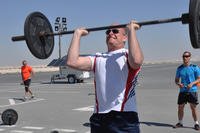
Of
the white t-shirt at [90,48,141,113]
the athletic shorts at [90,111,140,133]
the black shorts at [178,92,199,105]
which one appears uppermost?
the white t-shirt at [90,48,141,113]

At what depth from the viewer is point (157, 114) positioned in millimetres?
12547

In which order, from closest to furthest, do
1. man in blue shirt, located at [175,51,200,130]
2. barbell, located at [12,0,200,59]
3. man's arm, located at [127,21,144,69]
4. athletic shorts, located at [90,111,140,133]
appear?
man's arm, located at [127,21,144,69] < athletic shorts, located at [90,111,140,133] < barbell, located at [12,0,200,59] < man in blue shirt, located at [175,51,200,130]

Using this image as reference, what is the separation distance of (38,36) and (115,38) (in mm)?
1154

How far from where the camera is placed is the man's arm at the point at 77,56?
417cm

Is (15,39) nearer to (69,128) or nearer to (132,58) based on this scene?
(132,58)

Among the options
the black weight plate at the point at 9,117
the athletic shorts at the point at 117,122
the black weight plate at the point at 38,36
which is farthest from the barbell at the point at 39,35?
the black weight plate at the point at 9,117

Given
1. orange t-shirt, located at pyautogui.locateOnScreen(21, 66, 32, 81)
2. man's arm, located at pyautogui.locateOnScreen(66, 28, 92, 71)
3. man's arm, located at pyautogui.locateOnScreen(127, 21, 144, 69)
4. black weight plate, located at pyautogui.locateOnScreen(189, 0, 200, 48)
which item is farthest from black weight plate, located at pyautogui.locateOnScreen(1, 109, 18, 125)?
orange t-shirt, located at pyautogui.locateOnScreen(21, 66, 32, 81)

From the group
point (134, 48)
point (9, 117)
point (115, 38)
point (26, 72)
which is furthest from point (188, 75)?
point (26, 72)

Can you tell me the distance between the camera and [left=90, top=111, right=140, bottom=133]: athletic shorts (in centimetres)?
413

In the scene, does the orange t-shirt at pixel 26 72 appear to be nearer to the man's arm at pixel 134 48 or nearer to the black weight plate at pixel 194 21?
the man's arm at pixel 134 48

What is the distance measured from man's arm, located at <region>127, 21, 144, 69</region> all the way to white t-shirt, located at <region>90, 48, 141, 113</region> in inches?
7.8

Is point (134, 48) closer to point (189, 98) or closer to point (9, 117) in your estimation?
point (189, 98)

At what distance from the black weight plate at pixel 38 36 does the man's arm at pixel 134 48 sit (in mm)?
1372

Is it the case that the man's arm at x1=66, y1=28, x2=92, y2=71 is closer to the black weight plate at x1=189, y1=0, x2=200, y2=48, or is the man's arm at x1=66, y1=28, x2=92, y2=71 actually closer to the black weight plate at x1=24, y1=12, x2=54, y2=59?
the black weight plate at x1=24, y1=12, x2=54, y2=59
